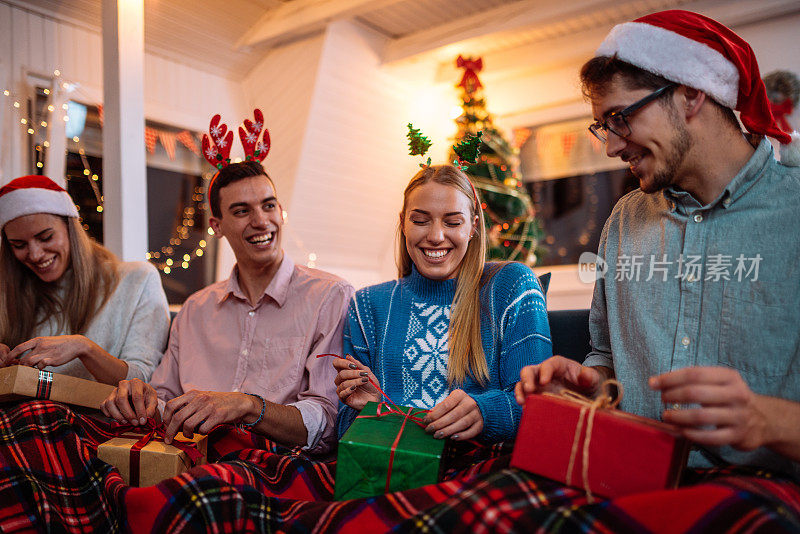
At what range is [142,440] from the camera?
5.38 ft

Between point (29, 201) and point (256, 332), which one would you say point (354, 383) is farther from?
point (29, 201)

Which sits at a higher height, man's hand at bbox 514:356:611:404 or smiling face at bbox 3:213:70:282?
smiling face at bbox 3:213:70:282

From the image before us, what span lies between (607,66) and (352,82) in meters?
3.89

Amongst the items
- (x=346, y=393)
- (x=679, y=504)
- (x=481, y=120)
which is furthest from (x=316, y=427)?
(x=481, y=120)

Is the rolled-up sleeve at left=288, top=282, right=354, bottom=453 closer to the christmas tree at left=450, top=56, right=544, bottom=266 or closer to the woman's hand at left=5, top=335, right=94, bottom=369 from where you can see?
the woman's hand at left=5, top=335, right=94, bottom=369

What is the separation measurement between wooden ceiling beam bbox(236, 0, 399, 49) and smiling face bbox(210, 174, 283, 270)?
2.45 m

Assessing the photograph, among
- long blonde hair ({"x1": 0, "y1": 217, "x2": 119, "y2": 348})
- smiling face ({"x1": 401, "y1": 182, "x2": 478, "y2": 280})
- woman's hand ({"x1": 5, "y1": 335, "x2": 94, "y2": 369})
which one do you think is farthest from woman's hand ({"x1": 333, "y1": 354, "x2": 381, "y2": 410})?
long blonde hair ({"x1": 0, "y1": 217, "x2": 119, "y2": 348})

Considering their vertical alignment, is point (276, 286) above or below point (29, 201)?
below

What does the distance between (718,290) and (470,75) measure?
11.9 feet

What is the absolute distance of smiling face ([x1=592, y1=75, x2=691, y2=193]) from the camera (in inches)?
52.3

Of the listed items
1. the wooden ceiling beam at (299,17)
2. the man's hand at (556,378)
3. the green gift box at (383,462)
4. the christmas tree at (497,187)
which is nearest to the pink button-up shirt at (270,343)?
the green gift box at (383,462)

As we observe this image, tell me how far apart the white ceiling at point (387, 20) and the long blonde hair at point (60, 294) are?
241 centimetres

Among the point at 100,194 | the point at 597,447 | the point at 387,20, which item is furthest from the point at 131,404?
the point at 387,20

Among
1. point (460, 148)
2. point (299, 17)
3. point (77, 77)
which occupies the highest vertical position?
point (299, 17)
